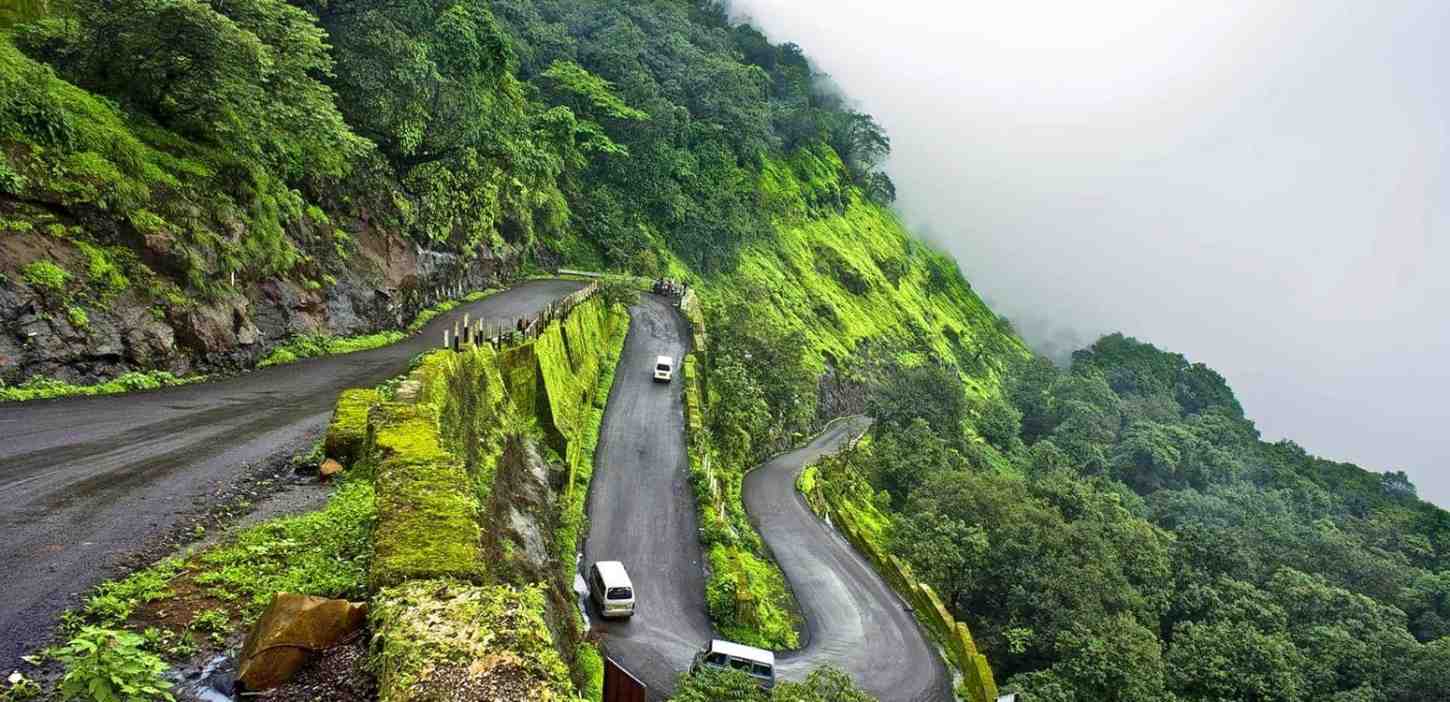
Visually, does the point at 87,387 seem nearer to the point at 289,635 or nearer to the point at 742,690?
the point at 289,635

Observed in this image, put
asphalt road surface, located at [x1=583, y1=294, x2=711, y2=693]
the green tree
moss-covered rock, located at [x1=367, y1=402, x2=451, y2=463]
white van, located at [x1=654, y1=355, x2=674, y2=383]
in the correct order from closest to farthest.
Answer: moss-covered rock, located at [x1=367, y1=402, x2=451, y2=463]
asphalt road surface, located at [x1=583, y1=294, x2=711, y2=693]
the green tree
white van, located at [x1=654, y1=355, x2=674, y2=383]

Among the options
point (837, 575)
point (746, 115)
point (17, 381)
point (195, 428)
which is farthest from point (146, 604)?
point (746, 115)

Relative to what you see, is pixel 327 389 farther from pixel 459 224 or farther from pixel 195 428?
pixel 459 224

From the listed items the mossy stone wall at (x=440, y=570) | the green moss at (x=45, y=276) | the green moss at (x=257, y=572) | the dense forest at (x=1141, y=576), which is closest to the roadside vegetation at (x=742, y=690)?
the mossy stone wall at (x=440, y=570)

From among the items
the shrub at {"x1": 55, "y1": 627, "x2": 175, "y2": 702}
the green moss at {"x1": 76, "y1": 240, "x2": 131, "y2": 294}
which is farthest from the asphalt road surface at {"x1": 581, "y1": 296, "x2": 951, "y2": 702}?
the shrub at {"x1": 55, "y1": 627, "x2": 175, "y2": 702}

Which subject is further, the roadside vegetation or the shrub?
the roadside vegetation

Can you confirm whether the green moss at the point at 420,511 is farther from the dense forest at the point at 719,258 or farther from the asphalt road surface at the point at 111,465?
the dense forest at the point at 719,258

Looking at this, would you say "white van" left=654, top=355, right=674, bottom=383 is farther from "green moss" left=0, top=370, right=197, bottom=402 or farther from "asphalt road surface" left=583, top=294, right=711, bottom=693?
"green moss" left=0, top=370, right=197, bottom=402
